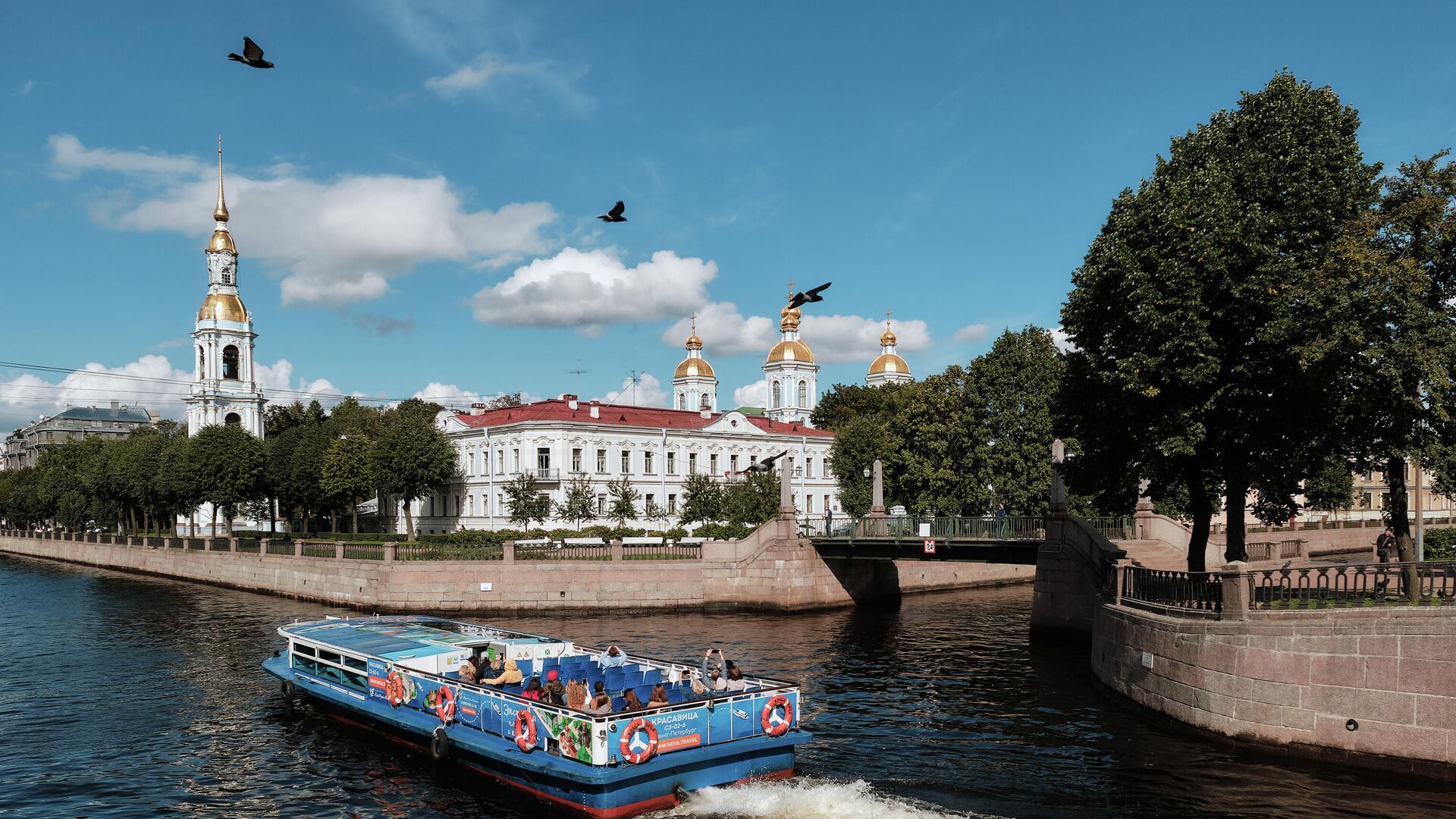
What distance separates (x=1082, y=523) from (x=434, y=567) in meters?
28.7

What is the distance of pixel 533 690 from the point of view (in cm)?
2077

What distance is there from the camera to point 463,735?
21.2 m

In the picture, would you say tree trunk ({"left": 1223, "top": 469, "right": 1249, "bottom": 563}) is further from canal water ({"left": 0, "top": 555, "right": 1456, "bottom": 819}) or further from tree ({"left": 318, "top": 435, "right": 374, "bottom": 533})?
tree ({"left": 318, "top": 435, "right": 374, "bottom": 533})

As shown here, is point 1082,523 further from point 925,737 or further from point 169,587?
point 169,587

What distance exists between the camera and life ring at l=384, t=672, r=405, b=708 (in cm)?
2389

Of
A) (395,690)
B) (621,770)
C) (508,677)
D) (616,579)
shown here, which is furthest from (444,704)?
(616,579)

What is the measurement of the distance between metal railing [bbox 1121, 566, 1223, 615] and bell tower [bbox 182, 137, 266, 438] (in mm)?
101479

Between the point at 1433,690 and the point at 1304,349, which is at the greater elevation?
the point at 1304,349

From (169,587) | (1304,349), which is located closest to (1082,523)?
(1304,349)

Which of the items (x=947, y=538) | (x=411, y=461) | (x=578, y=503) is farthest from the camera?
(x=411, y=461)

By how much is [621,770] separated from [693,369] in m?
109

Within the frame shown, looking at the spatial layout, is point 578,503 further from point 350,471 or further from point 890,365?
point 890,365

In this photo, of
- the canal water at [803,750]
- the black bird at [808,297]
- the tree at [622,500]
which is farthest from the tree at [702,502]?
the black bird at [808,297]

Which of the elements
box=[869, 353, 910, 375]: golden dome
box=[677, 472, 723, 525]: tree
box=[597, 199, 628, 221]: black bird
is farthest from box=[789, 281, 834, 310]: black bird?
box=[869, 353, 910, 375]: golden dome
